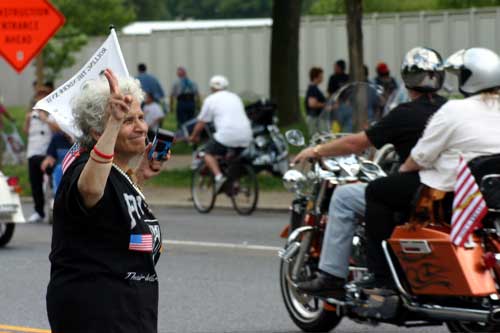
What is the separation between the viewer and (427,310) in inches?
304

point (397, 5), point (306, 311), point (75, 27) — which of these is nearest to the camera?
point (306, 311)

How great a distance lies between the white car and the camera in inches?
562

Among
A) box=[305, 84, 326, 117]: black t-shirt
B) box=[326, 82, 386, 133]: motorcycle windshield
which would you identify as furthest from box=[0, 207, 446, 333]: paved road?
box=[305, 84, 326, 117]: black t-shirt

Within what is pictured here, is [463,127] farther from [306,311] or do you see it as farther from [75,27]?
[75,27]

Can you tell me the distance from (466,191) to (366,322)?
57.1 inches

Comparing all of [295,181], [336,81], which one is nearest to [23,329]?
[295,181]

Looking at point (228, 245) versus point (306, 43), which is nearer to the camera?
point (228, 245)

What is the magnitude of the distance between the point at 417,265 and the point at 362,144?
0.89m

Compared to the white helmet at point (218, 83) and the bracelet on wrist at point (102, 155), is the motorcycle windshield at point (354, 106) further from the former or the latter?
the bracelet on wrist at point (102, 155)

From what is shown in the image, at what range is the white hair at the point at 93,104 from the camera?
4.75 metres

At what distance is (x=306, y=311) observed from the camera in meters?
9.10

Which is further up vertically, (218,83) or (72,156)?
(72,156)

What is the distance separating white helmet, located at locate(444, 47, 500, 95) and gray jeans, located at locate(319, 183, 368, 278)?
106 cm

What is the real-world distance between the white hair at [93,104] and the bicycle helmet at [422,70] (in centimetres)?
350
